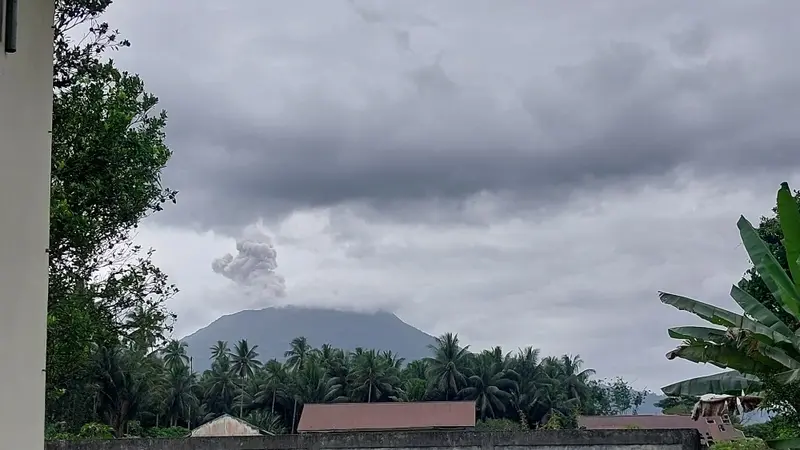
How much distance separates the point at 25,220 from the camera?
9.04 ft

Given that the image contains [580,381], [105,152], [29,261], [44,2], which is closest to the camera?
[29,261]

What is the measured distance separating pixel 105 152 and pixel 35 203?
16.5 ft

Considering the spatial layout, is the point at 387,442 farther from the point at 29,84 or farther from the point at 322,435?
the point at 29,84

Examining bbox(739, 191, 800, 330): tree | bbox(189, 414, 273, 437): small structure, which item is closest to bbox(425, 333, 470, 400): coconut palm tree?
bbox(189, 414, 273, 437): small structure

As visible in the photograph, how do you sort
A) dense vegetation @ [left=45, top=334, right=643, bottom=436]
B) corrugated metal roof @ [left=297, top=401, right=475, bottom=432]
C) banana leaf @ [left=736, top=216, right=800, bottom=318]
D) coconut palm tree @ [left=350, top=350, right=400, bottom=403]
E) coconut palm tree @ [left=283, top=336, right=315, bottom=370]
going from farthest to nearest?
coconut palm tree @ [left=283, top=336, right=315, bottom=370], coconut palm tree @ [left=350, top=350, right=400, bottom=403], dense vegetation @ [left=45, top=334, right=643, bottom=436], corrugated metal roof @ [left=297, top=401, right=475, bottom=432], banana leaf @ [left=736, top=216, right=800, bottom=318]

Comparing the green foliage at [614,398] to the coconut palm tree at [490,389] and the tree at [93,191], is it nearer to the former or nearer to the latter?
the coconut palm tree at [490,389]

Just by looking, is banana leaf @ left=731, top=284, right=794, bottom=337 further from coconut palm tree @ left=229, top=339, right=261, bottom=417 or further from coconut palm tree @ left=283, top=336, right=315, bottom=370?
coconut palm tree @ left=229, top=339, right=261, bottom=417

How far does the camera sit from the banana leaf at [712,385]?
6129mm

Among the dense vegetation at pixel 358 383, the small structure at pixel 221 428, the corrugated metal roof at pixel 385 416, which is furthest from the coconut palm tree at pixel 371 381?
the small structure at pixel 221 428

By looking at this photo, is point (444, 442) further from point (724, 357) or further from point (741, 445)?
point (724, 357)

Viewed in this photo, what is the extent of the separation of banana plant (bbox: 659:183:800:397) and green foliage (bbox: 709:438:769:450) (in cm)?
61

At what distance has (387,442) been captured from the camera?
7277mm

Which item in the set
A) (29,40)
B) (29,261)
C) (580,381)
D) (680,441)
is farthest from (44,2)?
(580,381)

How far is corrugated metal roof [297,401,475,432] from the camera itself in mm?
26531
